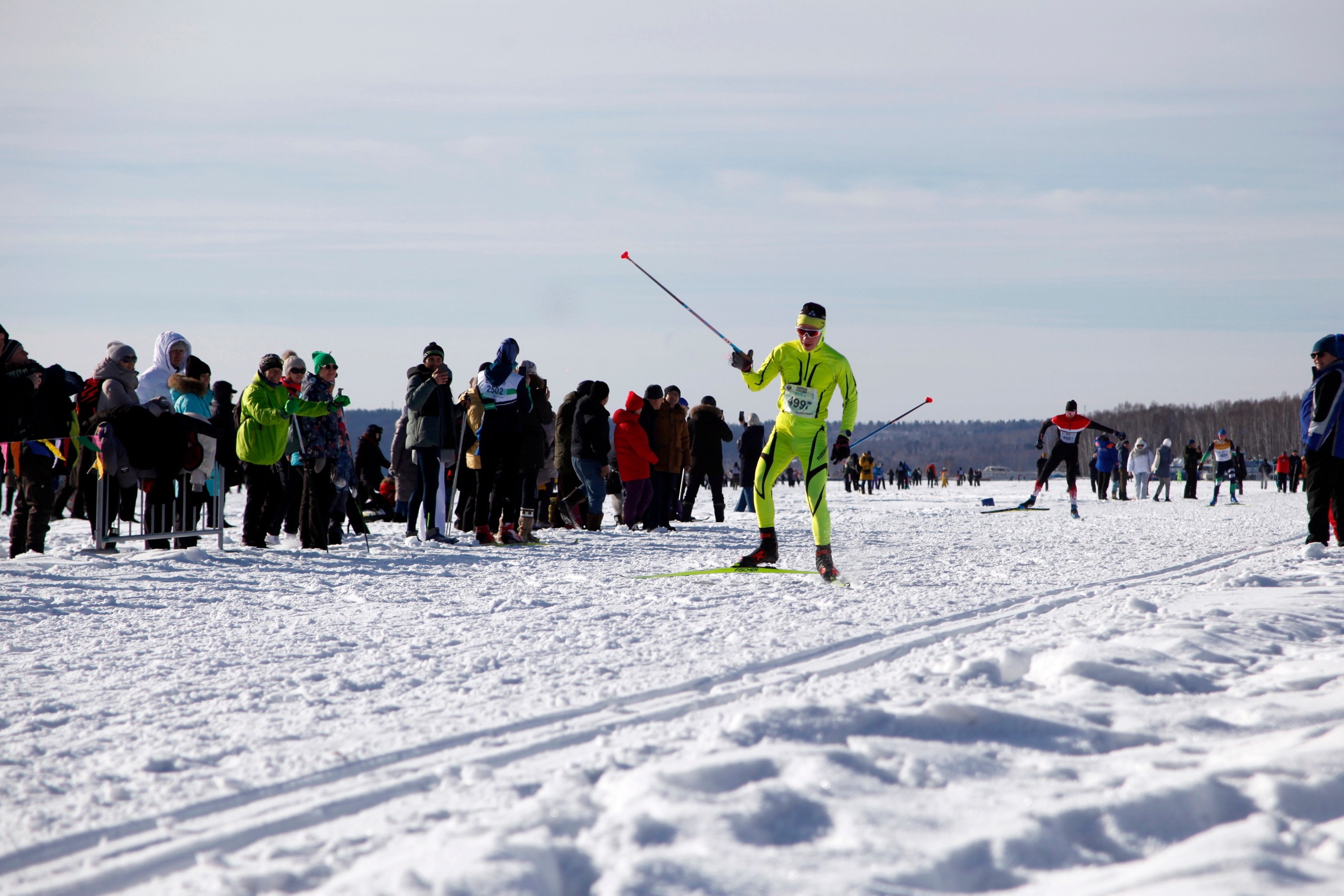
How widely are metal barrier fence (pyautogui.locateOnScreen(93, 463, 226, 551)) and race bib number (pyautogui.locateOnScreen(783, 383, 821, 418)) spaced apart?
4969 millimetres

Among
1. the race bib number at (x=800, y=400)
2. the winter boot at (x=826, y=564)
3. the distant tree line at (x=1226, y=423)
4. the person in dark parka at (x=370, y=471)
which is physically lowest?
the winter boot at (x=826, y=564)

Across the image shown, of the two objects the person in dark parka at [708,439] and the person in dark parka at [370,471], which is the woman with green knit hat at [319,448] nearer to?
the person in dark parka at [370,471]

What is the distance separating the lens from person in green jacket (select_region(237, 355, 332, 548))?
898cm

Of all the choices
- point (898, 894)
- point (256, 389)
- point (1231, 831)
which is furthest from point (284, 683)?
point (256, 389)

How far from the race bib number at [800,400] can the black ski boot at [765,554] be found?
2.95ft

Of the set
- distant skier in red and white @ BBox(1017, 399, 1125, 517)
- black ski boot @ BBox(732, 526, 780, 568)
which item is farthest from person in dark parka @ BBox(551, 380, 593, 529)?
distant skier in red and white @ BBox(1017, 399, 1125, 517)

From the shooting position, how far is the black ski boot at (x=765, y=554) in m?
7.47

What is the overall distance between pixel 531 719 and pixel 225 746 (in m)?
0.90

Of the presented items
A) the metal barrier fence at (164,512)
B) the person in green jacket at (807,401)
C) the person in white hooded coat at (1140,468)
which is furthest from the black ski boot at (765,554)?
the person in white hooded coat at (1140,468)

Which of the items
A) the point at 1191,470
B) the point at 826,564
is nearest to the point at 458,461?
the point at 826,564

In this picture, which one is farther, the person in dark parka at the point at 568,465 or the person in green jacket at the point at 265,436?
the person in dark parka at the point at 568,465

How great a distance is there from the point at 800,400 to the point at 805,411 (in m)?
0.08

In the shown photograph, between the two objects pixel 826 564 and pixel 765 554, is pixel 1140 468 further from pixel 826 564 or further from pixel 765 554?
→ pixel 826 564

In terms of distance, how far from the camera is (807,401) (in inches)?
279
